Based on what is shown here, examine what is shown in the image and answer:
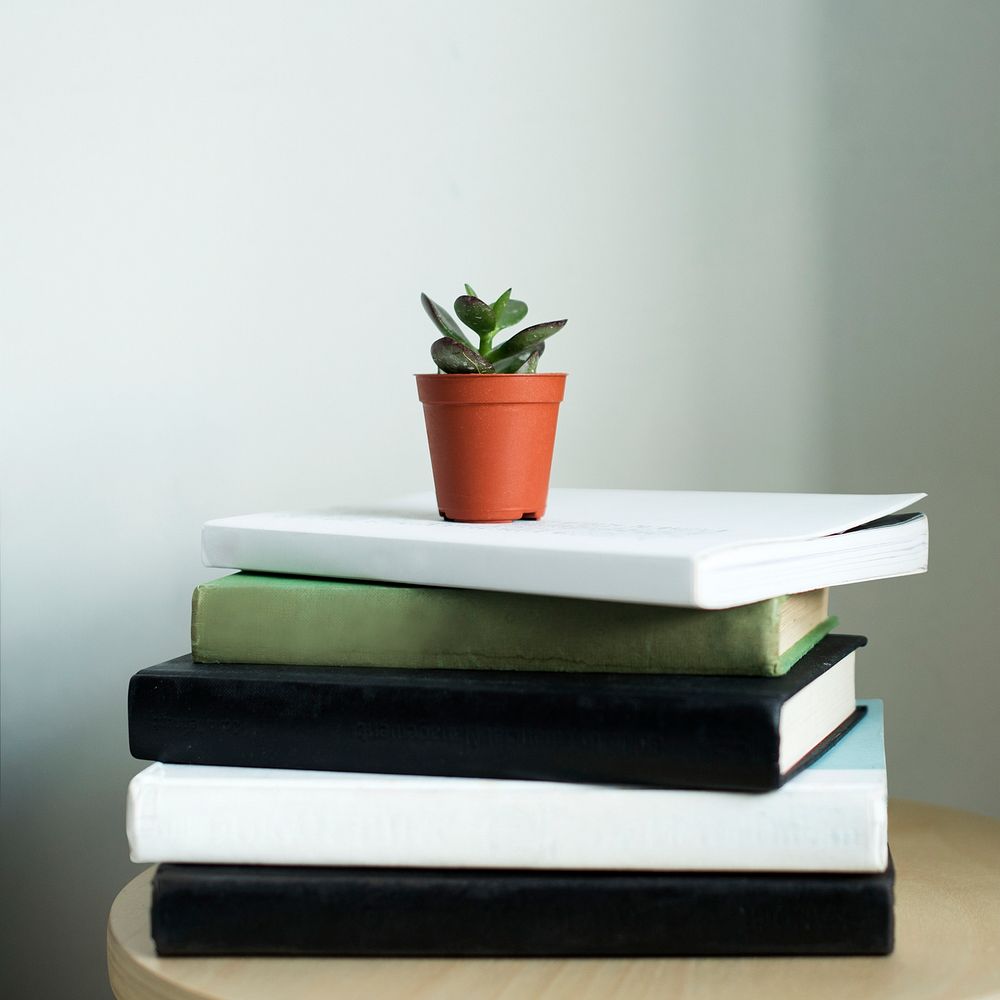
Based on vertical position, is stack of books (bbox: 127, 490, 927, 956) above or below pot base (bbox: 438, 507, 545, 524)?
below

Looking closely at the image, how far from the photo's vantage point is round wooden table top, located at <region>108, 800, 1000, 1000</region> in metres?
0.53

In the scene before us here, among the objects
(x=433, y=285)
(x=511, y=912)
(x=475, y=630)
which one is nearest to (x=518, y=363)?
(x=475, y=630)

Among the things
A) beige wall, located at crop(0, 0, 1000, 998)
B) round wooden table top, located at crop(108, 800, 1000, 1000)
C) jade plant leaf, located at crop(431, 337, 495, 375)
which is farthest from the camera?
beige wall, located at crop(0, 0, 1000, 998)

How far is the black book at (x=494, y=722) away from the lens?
0.55 meters

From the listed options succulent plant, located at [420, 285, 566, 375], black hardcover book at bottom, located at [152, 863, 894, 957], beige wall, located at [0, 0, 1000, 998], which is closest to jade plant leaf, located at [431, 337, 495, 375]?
succulent plant, located at [420, 285, 566, 375]

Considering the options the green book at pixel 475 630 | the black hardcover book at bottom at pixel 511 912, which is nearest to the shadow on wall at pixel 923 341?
the green book at pixel 475 630

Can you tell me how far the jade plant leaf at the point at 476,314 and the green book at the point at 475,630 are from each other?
162 mm

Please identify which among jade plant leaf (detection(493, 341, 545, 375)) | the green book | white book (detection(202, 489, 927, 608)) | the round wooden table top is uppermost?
jade plant leaf (detection(493, 341, 545, 375))

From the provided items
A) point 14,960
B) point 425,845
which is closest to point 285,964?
point 425,845

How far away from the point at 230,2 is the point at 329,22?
3.5 inches

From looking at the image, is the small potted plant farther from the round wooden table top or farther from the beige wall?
the beige wall

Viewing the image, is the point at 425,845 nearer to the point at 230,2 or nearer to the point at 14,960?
the point at 14,960

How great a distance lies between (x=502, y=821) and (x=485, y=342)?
28 centimetres

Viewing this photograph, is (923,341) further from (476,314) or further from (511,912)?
(511,912)
